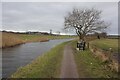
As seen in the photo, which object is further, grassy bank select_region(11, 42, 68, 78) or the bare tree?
the bare tree

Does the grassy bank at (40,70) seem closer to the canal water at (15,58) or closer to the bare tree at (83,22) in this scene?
the canal water at (15,58)

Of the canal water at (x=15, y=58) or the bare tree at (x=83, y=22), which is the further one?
the bare tree at (x=83, y=22)

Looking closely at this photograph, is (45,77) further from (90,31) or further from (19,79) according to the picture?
(90,31)

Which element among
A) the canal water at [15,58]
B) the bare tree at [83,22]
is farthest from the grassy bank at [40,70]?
the bare tree at [83,22]

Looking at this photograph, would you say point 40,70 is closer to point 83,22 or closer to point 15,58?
point 15,58

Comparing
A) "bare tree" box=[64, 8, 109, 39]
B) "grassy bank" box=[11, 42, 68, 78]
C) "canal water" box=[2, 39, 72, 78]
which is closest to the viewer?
"grassy bank" box=[11, 42, 68, 78]

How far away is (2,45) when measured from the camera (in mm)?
46406

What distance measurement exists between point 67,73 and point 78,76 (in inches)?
47.4

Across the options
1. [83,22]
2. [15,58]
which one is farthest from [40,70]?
[83,22]

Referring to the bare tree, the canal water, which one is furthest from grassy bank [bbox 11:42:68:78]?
the bare tree

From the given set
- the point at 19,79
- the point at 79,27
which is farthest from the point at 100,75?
the point at 79,27

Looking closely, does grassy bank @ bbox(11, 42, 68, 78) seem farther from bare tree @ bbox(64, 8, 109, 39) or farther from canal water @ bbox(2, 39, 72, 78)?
bare tree @ bbox(64, 8, 109, 39)

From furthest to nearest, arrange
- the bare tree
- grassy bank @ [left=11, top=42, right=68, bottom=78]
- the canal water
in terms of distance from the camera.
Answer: the bare tree → the canal water → grassy bank @ [left=11, top=42, right=68, bottom=78]

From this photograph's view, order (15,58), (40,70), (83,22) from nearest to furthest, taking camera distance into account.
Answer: (40,70) < (15,58) < (83,22)
